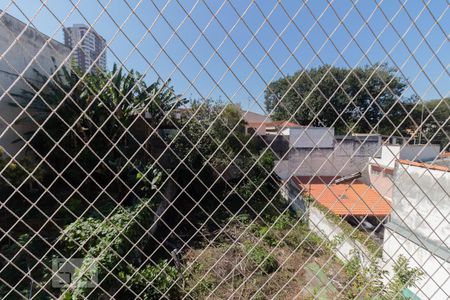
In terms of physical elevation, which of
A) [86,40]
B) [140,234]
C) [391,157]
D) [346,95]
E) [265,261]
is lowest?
[140,234]

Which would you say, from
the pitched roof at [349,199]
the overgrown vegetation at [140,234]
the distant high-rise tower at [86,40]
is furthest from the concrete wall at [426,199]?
the distant high-rise tower at [86,40]

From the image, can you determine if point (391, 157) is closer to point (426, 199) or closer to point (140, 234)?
point (426, 199)

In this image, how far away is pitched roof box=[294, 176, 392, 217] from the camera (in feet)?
4.83

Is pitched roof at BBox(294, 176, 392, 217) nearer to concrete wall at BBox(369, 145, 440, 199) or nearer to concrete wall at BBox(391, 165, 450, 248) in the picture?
concrete wall at BBox(369, 145, 440, 199)

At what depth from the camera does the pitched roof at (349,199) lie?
147cm

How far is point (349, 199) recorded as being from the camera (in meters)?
6.83

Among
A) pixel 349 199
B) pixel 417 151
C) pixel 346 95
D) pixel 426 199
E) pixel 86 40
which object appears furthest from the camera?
pixel 349 199

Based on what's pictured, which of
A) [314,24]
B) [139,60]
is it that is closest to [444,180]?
[314,24]

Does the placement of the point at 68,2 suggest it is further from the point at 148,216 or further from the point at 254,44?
the point at 148,216

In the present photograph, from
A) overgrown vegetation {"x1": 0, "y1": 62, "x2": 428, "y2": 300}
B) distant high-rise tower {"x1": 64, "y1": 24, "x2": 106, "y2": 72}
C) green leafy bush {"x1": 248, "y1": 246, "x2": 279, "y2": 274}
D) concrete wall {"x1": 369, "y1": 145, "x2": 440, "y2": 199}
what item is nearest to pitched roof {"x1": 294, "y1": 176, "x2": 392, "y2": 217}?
concrete wall {"x1": 369, "y1": 145, "x2": 440, "y2": 199}

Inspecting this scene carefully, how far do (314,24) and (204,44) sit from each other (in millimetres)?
509

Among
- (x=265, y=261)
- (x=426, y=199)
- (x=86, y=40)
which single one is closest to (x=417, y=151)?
(x=426, y=199)

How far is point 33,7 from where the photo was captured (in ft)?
3.42

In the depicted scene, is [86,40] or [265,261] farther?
[265,261]
